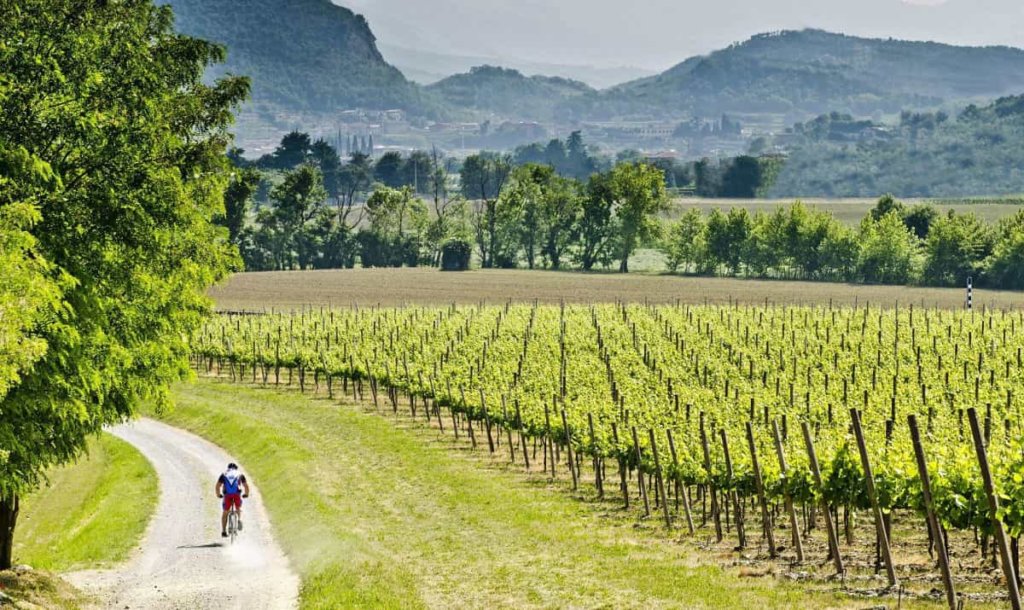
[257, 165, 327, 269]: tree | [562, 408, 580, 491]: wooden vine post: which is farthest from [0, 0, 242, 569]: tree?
[257, 165, 327, 269]: tree

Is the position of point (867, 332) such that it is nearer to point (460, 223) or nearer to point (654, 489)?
point (654, 489)

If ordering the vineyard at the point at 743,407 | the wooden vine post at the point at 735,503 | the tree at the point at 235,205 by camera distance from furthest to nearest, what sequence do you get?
the tree at the point at 235,205
the wooden vine post at the point at 735,503
the vineyard at the point at 743,407

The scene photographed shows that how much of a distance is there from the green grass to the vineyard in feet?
38.8

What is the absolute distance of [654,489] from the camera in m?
38.7

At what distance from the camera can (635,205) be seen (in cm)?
15675

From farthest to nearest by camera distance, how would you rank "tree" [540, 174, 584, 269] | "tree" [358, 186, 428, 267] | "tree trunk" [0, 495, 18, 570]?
"tree" [358, 186, 428, 267], "tree" [540, 174, 584, 269], "tree trunk" [0, 495, 18, 570]

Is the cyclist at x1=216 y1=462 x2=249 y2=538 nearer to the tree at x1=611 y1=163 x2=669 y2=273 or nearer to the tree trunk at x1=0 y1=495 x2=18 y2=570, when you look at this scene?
the tree trunk at x1=0 y1=495 x2=18 y2=570

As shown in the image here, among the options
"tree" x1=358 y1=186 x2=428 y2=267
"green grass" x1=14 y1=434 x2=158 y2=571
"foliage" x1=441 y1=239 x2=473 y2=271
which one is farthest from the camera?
"tree" x1=358 y1=186 x2=428 y2=267

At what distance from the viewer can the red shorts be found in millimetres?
33594

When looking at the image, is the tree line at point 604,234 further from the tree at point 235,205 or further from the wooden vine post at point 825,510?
the wooden vine post at point 825,510

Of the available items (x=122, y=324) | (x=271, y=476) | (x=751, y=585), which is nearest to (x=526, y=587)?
(x=751, y=585)

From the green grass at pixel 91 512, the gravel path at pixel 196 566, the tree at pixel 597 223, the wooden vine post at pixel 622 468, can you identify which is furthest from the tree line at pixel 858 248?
the gravel path at pixel 196 566

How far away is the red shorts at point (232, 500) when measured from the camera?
110 feet

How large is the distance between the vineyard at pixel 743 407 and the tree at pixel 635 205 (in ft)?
197
